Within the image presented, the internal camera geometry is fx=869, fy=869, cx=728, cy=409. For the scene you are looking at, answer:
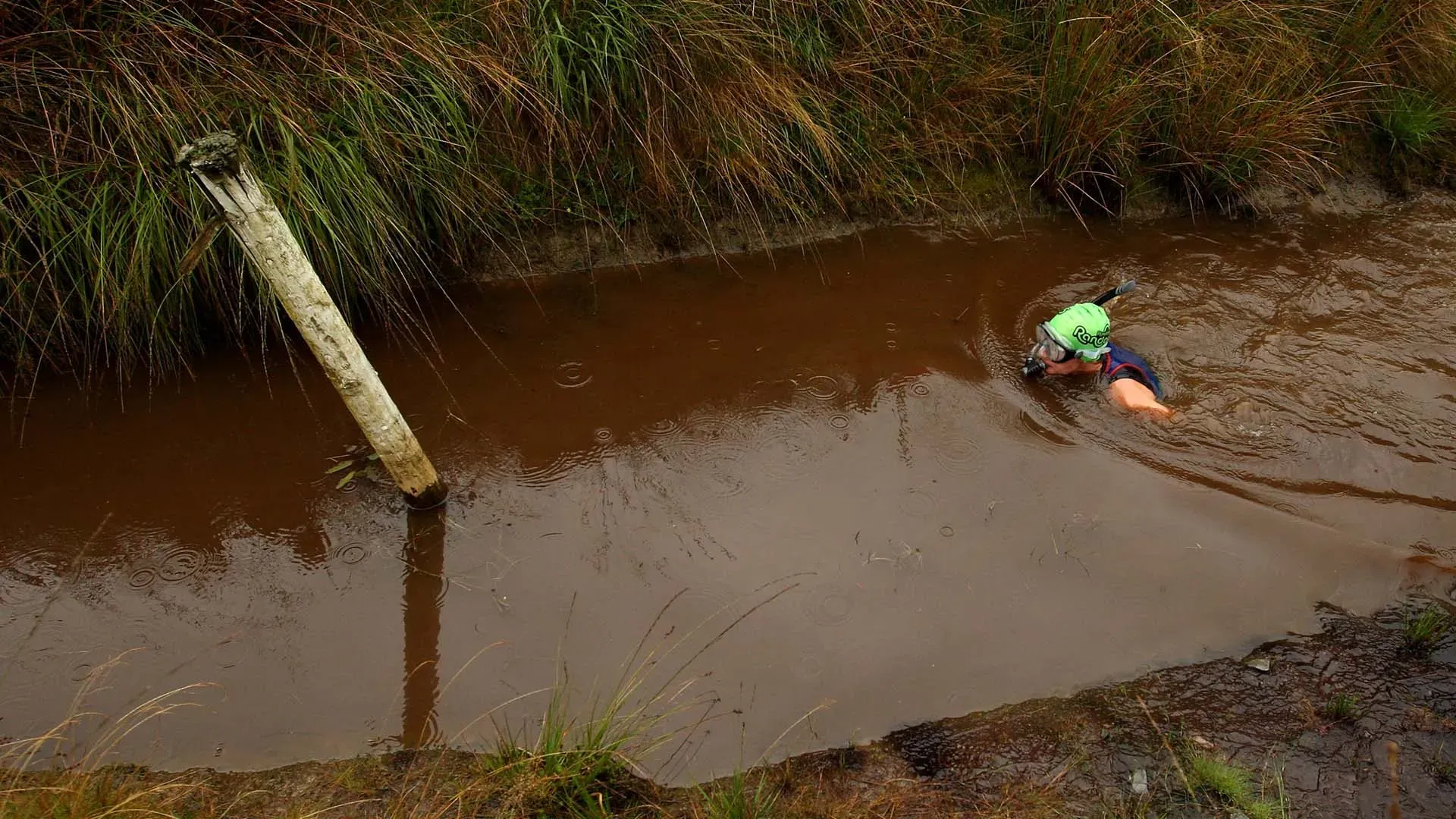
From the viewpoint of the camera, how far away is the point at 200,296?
13.9 feet

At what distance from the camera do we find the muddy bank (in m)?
2.63

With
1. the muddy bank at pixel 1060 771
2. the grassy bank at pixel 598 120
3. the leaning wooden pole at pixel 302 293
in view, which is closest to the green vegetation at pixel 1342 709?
the muddy bank at pixel 1060 771

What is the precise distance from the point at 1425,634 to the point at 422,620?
367 cm

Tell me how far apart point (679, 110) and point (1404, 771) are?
4.30 m

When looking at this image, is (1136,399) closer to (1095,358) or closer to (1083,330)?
(1095,358)

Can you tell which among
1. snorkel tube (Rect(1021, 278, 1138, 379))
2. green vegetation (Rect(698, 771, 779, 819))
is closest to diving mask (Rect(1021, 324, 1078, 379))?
snorkel tube (Rect(1021, 278, 1138, 379))

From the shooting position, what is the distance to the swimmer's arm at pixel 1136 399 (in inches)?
169

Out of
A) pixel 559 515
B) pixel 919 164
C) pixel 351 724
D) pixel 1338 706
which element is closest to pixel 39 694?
pixel 351 724

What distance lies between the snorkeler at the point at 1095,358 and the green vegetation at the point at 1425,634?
54.5 inches

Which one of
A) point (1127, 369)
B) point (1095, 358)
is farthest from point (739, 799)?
point (1127, 369)

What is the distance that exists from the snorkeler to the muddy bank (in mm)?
1556

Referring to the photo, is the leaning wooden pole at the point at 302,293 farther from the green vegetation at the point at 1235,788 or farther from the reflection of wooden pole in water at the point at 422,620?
the green vegetation at the point at 1235,788

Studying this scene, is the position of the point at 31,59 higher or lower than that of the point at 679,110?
higher

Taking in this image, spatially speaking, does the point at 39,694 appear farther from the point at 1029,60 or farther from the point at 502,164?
the point at 1029,60
